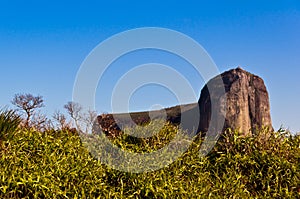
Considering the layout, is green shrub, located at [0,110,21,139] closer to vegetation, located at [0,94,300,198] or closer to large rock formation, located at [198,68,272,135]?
vegetation, located at [0,94,300,198]

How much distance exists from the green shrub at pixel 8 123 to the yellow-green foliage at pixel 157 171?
13 centimetres

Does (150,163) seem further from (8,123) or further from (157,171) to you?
(8,123)

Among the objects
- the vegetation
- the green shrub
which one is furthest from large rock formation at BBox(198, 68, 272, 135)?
the green shrub

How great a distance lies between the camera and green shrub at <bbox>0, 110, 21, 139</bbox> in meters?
8.23

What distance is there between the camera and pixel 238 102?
10773 mm

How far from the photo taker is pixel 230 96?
10750 mm

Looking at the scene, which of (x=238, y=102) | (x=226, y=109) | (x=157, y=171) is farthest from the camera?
(x=238, y=102)

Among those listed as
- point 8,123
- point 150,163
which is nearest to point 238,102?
point 150,163

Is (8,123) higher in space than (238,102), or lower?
lower

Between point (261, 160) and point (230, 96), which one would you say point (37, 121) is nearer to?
point (230, 96)

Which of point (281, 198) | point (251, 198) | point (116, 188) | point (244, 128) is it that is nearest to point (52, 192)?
point (116, 188)

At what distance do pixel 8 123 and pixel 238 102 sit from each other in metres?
5.19

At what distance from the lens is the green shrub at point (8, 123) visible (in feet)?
27.0

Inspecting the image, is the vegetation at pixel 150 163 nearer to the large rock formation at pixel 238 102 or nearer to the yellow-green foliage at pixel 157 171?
the yellow-green foliage at pixel 157 171
